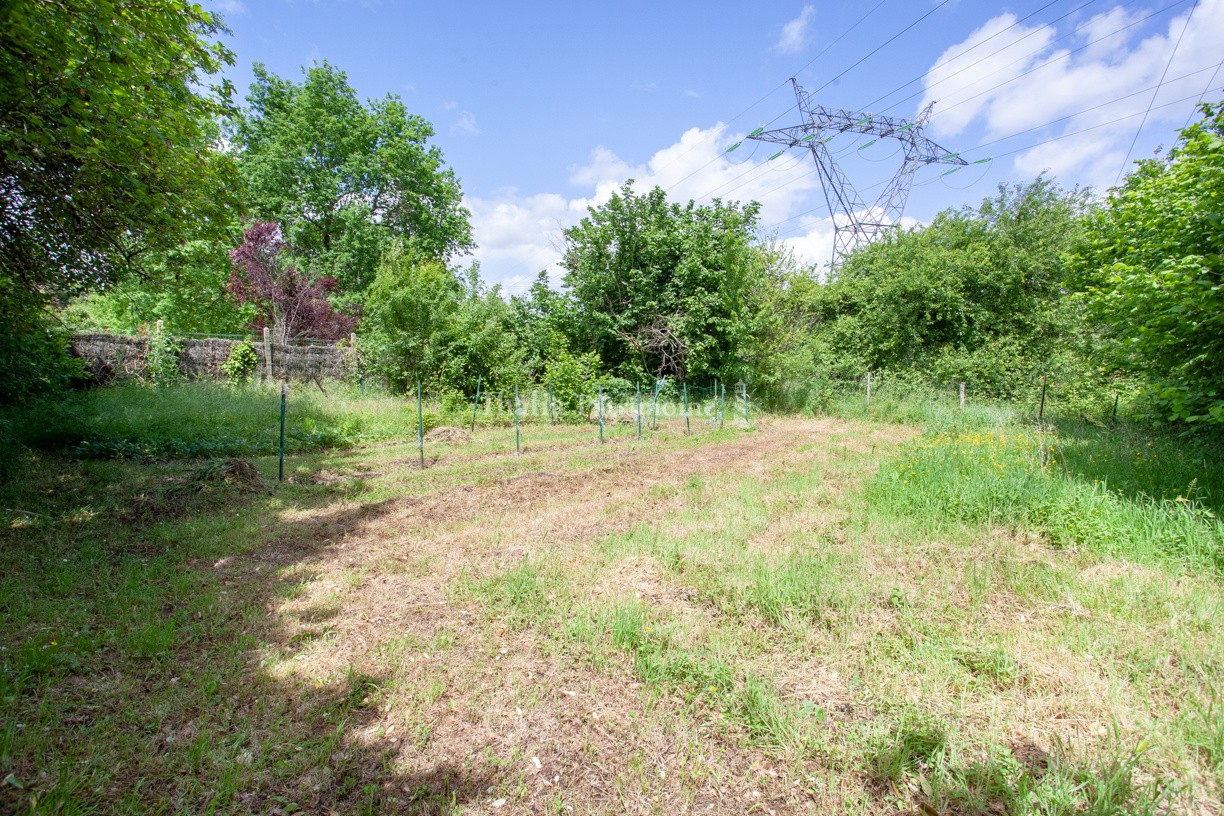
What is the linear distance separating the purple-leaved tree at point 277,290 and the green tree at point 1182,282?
77.6 feet

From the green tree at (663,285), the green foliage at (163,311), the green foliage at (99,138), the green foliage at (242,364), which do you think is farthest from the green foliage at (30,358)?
the green tree at (663,285)

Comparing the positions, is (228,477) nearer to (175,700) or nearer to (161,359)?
(175,700)

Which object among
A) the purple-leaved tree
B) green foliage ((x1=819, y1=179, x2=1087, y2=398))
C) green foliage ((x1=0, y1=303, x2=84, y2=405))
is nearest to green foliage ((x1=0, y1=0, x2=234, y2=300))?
green foliage ((x1=0, y1=303, x2=84, y2=405))

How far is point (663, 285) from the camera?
1786cm

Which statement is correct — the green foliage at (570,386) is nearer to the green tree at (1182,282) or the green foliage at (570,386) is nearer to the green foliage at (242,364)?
the green foliage at (242,364)

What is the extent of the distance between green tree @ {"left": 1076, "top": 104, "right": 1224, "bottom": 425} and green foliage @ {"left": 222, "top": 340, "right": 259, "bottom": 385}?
18672 mm

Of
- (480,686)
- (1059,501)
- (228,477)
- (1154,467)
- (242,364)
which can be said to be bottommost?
(480,686)

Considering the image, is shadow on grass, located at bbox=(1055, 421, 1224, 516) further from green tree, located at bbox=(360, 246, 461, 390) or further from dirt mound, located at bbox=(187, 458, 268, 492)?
green tree, located at bbox=(360, 246, 461, 390)

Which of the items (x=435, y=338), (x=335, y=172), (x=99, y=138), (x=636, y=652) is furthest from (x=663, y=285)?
(x=335, y=172)

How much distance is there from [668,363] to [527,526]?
41.7 ft

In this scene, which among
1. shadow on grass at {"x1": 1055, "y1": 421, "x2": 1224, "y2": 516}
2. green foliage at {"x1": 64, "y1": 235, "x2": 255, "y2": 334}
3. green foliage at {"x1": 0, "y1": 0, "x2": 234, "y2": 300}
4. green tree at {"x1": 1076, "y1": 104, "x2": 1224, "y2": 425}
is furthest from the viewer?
green foliage at {"x1": 64, "y1": 235, "x2": 255, "y2": 334}

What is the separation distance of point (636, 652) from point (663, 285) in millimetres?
15686

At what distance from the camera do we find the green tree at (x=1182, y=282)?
493 cm

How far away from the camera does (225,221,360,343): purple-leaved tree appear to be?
20.6 meters
